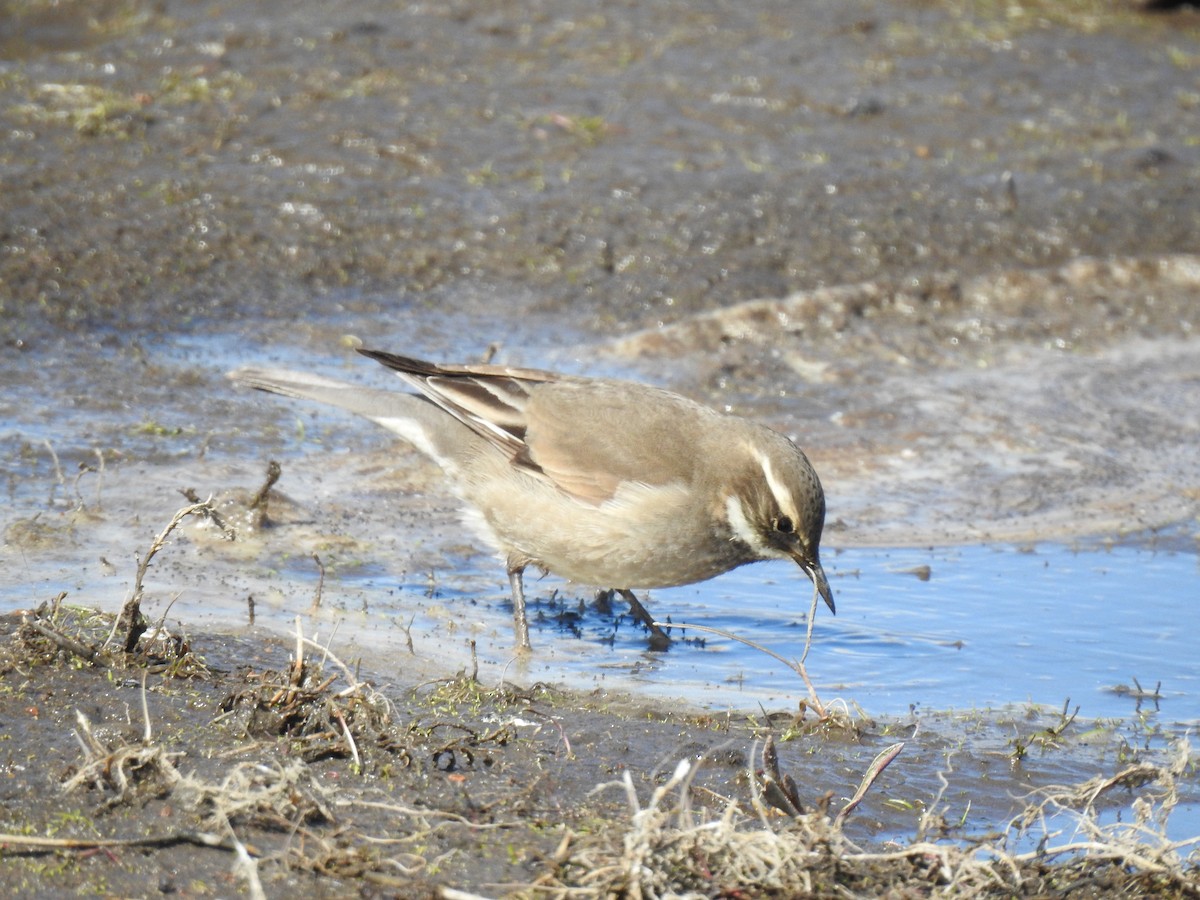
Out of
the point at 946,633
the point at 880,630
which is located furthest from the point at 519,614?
the point at 946,633

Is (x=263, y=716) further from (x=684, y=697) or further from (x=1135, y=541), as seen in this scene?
(x=1135, y=541)

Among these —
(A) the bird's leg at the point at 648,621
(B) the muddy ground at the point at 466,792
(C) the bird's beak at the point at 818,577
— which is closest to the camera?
(B) the muddy ground at the point at 466,792

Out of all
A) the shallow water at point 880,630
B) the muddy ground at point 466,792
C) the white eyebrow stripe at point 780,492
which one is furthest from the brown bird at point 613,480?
the muddy ground at point 466,792

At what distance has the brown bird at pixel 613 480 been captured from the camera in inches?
259

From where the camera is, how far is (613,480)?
6.71 metres

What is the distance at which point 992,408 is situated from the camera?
9.78 m

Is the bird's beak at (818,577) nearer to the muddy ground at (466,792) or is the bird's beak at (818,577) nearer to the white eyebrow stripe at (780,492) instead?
the white eyebrow stripe at (780,492)

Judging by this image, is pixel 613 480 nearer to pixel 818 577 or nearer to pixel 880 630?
pixel 818 577

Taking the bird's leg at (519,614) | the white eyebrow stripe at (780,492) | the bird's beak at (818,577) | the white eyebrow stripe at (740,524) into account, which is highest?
the white eyebrow stripe at (780,492)

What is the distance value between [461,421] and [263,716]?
2713 mm

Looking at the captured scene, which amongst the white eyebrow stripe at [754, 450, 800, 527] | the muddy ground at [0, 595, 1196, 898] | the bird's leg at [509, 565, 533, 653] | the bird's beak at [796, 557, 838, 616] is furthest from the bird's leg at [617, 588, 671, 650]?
the muddy ground at [0, 595, 1196, 898]

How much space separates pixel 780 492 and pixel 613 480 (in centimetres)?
73

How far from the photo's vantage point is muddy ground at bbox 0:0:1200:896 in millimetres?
4223

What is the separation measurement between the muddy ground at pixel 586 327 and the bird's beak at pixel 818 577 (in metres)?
0.86
